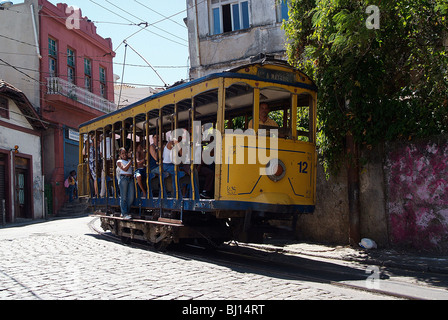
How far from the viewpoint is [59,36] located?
25312mm

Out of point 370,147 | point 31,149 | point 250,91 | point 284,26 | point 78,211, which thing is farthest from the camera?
point 78,211

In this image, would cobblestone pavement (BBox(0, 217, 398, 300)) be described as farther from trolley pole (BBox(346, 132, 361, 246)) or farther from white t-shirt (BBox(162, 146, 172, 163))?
trolley pole (BBox(346, 132, 361, 246))

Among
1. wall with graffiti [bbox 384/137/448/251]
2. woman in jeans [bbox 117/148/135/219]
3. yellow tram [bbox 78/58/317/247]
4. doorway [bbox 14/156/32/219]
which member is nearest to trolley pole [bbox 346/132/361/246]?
wall with graffiti [bbox 384/137/448/251]

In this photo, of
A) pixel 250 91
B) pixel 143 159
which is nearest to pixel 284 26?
pixel 250 91

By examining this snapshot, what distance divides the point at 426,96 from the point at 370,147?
145cm

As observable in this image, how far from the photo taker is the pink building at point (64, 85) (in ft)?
78.5

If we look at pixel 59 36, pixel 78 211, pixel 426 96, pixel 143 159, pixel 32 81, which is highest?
pixel 59 36

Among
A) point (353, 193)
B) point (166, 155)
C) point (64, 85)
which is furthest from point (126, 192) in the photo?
point (64, 85)

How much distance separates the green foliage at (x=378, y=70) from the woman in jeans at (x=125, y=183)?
4.47 metres

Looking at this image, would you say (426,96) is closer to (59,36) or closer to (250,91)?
(250,91)

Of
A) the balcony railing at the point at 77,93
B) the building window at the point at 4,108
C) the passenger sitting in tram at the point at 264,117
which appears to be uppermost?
the balcony railing at the point at 77,93

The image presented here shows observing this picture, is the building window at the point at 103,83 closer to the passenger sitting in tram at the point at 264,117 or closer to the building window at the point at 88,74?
the building window at the point at 88,74

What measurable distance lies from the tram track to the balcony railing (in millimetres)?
15480

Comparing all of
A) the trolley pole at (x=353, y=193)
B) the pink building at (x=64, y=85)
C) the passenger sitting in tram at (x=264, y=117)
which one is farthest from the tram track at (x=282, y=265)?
the pink building at (x=64, y=85)
